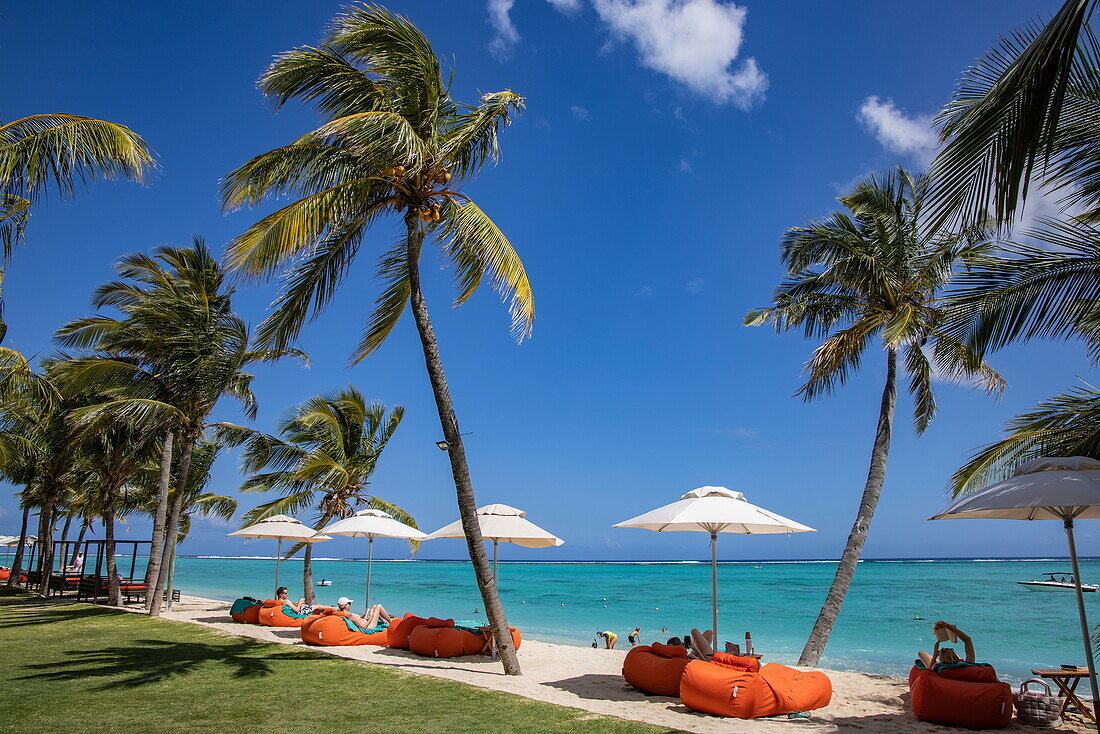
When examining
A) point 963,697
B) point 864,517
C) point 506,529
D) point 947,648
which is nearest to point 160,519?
point 506,529

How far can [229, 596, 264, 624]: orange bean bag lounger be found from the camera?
1446cm

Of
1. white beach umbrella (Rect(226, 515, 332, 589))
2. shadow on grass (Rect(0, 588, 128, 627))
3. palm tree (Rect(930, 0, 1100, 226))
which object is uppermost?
palm tree (Rect(930, 0, 1100, 226))

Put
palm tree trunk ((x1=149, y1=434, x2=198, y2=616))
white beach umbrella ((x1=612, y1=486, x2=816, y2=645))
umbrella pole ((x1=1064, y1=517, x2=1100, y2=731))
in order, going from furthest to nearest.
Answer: palm tree trunk ((x1=149, y1=434, x2=198, y2=616)) < white beach umbrella ((x1=612, y1=486, x2=816, y2=645)) < umbrella pole ((x1=1064, y1=517, x2=1100, y2=731))

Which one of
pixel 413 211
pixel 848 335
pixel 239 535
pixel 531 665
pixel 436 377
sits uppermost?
pixel 413 211

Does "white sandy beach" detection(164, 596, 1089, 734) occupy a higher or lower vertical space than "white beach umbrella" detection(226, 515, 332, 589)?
lower

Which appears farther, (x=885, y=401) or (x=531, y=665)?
(x=885, y=401)

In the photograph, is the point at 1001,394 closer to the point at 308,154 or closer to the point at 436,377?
the point at 436,377

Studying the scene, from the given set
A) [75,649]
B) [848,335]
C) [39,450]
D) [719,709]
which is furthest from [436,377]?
[39,450]

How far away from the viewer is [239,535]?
50.9 ft

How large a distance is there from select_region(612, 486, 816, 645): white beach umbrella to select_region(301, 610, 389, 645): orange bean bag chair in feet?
17.5

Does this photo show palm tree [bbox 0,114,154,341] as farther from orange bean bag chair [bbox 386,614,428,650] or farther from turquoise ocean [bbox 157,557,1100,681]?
turquoise ocean [bbox 157,557,1100,681]

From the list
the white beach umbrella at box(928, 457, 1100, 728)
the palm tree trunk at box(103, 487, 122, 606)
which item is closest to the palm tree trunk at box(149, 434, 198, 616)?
the palm tree trunk at box(103, 487, 122, 606)

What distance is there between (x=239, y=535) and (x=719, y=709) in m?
12.4

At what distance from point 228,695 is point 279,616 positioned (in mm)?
7625
